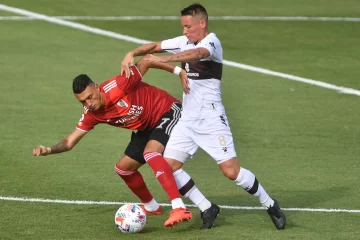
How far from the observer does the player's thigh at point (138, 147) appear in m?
13.1

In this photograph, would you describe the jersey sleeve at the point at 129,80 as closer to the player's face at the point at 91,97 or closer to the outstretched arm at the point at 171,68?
the outstretched arm at the point at 171,68

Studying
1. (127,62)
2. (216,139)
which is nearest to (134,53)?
(127,62)

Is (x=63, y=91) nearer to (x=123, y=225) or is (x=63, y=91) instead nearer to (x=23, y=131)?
(x=23, y=131)

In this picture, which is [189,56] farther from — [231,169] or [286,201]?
[286,201]

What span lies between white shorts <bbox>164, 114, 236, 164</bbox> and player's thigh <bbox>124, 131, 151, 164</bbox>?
36cm

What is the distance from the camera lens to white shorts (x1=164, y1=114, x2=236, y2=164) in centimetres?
1270

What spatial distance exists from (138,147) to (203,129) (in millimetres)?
904

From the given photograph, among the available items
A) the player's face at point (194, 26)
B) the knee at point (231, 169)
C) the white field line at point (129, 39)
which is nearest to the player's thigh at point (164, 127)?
the knee at point (231, 169)

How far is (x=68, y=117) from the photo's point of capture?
19188 millimetres

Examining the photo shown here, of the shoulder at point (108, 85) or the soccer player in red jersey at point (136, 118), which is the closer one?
the soccer player in red jersey at point (136, 118)

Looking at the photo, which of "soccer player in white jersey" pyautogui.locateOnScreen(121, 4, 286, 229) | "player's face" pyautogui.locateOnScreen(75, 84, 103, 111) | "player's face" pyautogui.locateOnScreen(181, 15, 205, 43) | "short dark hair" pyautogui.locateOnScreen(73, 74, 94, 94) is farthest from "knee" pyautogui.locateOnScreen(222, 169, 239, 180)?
"short dark hair" pyautogui.locateOnScreen(73, 74, 94, 94)

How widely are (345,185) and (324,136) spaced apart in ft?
10.1

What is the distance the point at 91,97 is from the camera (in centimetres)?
1259

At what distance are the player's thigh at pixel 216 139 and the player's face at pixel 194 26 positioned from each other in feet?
3.33
